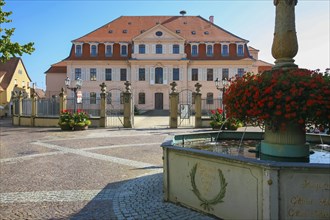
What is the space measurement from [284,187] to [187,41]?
4307cm

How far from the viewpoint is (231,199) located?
3.93m

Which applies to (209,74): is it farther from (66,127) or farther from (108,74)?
(66,127)

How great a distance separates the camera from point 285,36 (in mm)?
4516

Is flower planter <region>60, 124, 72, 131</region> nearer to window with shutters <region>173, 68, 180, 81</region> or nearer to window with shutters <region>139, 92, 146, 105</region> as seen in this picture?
window with shutters <region>139, 92, 146, 105</region>

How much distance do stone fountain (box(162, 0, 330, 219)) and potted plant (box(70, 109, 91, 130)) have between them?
15.4 m

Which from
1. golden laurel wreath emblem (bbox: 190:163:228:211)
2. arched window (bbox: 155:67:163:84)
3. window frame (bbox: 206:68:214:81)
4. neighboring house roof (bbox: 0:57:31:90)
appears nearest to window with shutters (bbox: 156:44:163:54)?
arched window (bbox: 155:67:163:84)

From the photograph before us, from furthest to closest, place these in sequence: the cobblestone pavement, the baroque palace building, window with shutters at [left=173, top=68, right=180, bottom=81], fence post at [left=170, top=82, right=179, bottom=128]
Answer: window with shutters at [left=173, top=68, right=180, bottom=81] → the baroque palace building → fence post at [left=170, top=82, right=179, bottom=128] → the cobblestone pavement

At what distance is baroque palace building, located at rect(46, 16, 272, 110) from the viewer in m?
44.0

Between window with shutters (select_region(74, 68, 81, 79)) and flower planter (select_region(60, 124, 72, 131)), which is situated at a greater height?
window with shutters (select_region(74, 68, 81, 79))

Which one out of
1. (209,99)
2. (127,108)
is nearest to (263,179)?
(127,108)

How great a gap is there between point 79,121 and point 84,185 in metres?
13.7

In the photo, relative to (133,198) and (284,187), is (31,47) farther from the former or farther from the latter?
(284,187)

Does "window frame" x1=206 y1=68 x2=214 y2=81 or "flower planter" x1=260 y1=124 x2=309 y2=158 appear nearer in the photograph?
"flower planter" x1=260 y1=124 x2=309 y2=158

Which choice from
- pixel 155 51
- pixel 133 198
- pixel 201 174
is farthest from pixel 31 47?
pixel 155 51
